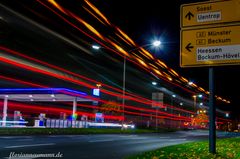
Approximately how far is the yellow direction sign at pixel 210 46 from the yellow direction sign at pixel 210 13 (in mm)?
219

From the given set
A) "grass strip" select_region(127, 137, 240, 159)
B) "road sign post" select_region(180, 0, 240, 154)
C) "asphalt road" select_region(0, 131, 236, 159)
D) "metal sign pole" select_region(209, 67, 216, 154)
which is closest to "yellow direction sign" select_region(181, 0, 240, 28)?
"road sign post" select_region(180, 0, 240, 154)

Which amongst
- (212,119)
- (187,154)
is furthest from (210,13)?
(187,154)

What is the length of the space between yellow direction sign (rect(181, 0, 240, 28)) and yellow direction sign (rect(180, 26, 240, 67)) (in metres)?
0.22

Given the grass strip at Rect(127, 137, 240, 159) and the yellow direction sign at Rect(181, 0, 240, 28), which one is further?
the yellow direction sign at Rect(181, 0, 240, 28)

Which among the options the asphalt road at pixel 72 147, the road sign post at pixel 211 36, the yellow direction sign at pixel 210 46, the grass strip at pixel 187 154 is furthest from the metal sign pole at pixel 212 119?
the asphalt road at pixel 72 147

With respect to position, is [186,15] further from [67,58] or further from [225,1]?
[67,58]

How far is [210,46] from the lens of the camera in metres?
10.5

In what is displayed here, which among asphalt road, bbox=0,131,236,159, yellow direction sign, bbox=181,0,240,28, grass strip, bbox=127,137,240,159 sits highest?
yellow direction sign, bbox=181,0,240,28

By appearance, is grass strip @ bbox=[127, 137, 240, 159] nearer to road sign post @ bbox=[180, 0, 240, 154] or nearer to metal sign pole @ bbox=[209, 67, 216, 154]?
metal sign pole @ bbox=[209, 67, 216, 154]

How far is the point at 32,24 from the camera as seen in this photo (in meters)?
42.1

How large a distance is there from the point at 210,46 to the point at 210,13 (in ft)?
3.13

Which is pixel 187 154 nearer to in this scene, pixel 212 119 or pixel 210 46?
pixel 212 119

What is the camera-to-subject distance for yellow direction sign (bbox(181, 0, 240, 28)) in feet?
34.3

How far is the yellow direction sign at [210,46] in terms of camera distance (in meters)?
10.4
